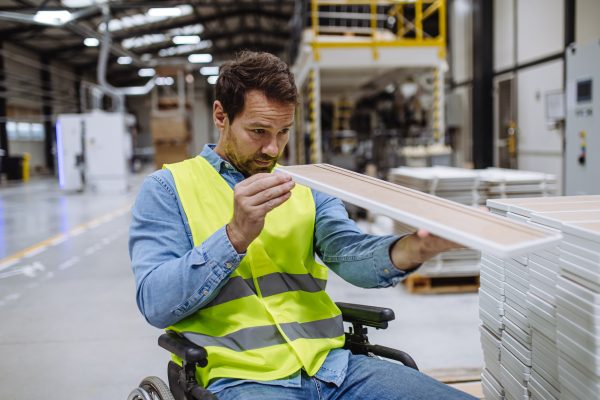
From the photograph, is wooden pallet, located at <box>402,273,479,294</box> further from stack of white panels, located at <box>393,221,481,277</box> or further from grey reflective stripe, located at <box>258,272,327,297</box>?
grey reflective stripe, located at <box>258,272,327,297</box>

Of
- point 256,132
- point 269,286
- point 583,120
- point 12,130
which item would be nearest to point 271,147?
point 256,132

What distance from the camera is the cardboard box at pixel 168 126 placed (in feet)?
30.6

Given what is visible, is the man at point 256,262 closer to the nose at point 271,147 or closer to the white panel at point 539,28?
the nose at point 271,147

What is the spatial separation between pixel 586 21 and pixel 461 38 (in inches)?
222

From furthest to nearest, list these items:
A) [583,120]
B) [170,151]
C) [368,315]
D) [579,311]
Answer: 1. [170,151]
2. [583,120]
3. [368,315]
4. [579,311]

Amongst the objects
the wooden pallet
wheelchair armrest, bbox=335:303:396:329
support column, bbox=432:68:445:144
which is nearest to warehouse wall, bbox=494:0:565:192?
support column, bbox=432:68:445:144

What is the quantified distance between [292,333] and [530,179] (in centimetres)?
347

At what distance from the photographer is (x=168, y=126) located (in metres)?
9.35

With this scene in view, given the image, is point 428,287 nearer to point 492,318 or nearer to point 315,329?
point 492,318

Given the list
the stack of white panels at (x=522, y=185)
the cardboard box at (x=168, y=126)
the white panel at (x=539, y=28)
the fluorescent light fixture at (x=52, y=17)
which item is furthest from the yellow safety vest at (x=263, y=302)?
the fluorescent light fixture at (x=52, y=17)

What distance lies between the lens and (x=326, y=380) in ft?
4.85

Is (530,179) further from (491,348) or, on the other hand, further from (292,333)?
(292,333)

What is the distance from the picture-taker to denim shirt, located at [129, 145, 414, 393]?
1304 mm

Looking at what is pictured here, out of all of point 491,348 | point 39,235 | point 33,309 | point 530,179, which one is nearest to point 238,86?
point 491,348
